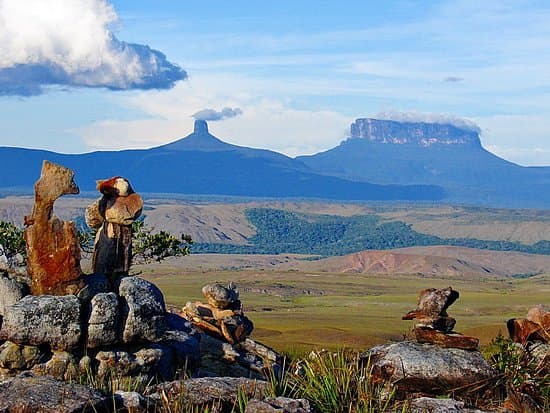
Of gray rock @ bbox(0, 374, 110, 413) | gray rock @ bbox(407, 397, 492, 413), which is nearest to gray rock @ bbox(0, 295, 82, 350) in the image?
gray rock @ bbox(0, 374, 110, 413)

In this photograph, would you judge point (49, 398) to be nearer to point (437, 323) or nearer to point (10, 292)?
point (437, 323)

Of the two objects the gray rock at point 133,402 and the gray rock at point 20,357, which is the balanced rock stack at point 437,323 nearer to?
the gray rock at point 133,402

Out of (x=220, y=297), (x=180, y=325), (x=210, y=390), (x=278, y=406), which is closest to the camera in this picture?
(x=278, y=406)

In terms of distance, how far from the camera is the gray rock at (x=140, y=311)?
2097cm

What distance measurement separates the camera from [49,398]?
41.2ft

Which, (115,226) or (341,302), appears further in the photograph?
(341,302)

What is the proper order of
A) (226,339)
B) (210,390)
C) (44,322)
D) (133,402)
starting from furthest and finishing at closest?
(226,339) < (44,322) < (210,390) < (133,402)

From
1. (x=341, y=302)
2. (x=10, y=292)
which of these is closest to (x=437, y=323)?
(x=10, y=292)

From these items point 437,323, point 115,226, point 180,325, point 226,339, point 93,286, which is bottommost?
point 226,339

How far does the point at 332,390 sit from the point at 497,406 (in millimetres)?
2750

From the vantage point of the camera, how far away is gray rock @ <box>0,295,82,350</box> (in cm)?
2005

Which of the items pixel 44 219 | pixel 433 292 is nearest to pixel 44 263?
pixel 44 219

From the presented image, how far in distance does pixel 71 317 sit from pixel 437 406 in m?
8.92

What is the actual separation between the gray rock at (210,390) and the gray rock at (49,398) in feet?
3.04
